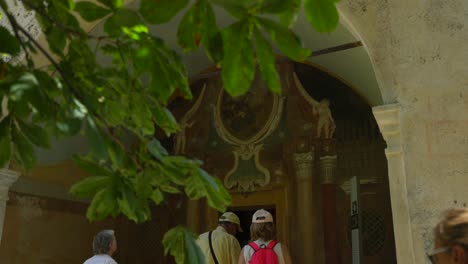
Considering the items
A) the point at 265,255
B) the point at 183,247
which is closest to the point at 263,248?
the point at 265,255

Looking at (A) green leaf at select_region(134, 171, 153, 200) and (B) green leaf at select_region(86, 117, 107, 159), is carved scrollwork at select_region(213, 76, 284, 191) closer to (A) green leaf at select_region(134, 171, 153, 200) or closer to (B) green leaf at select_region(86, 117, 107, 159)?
(A) green leaf at select_region(134, 171, 153, 200)

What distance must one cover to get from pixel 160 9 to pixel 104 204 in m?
0.56

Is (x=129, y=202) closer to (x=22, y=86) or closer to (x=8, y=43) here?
(x=22, y=86)

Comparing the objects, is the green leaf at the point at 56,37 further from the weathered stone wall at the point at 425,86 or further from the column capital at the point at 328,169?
the column capital at the point at 328,169

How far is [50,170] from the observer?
7582 millimetres

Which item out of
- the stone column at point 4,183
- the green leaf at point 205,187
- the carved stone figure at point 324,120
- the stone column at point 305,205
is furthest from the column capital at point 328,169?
the green leaf at point 205,187

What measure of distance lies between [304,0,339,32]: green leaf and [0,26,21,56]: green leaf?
0.80 meters

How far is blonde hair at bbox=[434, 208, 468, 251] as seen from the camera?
4.41ft

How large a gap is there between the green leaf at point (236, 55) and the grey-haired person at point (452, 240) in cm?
70

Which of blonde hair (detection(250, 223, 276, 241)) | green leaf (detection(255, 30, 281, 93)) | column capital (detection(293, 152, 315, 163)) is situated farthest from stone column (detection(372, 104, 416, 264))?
column capital (detection(293, 152, 315, 163))

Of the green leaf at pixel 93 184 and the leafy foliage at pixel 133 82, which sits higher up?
the leafy foliage at pixel 133 82

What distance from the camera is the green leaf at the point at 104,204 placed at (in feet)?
4.48

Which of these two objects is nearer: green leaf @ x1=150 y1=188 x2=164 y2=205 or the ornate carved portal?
green leaf @ x1=150 y1=188 x2=164 y2=205

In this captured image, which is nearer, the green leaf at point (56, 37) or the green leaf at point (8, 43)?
the green leaf at point (8, 43)
